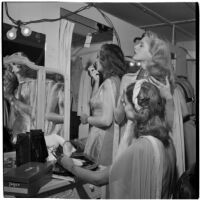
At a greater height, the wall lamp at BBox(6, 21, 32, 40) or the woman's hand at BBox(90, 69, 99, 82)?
the wall lamp at BBox(6, 21, 32, 40)

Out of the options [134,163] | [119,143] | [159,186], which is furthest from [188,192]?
[119,143]

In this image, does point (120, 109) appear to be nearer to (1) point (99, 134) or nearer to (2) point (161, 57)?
(1) point (99, 134)

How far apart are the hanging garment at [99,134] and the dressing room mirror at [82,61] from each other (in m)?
0.04

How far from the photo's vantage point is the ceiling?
175cm

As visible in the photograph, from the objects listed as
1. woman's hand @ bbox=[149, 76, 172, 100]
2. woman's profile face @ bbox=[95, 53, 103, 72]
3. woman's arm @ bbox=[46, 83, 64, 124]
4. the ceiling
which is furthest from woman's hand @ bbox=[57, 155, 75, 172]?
the ceiling

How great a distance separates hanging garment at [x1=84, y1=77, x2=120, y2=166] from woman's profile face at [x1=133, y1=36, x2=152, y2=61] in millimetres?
195

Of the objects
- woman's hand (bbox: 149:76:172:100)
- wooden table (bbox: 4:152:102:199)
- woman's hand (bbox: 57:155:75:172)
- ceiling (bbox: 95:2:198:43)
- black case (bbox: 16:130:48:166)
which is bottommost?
wooden table (bbox: 4:152:102:199)


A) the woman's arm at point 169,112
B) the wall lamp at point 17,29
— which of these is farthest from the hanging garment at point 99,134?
the wall lamp at point 17,29

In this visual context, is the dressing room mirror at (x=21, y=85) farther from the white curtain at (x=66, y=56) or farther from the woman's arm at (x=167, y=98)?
the woman's arm at (x=167, y=98)

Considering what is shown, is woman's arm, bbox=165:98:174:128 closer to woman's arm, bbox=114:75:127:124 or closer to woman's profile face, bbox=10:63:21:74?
woman's arm, bbox=114:75:127:124

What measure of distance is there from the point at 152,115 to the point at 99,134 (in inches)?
14.2

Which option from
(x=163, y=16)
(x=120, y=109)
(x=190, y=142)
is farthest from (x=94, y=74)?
(x=190, y=142)

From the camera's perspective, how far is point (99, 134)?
1.83m

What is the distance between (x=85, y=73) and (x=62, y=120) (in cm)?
34
